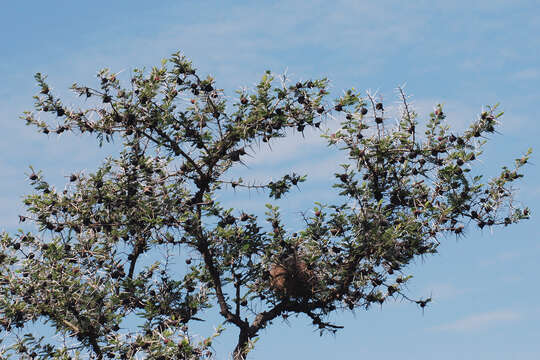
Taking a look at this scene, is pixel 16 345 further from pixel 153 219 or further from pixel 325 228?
pixel 325 228

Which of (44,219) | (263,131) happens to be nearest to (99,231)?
(44,219)

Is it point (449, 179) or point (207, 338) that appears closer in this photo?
point (207, 338)

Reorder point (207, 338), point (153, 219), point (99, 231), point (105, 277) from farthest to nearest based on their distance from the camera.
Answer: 1. point (99, 231)
2. point (105, 277)
3. point (153, 219)
4. point (207, 338)

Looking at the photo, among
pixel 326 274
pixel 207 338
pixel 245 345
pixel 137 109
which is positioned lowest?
pixel 207 338

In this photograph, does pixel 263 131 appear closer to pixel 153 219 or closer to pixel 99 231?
Answer: pixel 153 219

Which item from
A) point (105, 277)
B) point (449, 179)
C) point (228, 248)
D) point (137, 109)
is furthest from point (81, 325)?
point (449, 179)

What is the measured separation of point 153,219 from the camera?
1310cm

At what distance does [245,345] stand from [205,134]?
439 cm

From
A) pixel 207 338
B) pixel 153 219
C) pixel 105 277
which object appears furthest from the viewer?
pixel 105 277

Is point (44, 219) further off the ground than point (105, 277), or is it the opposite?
point (44, 219)

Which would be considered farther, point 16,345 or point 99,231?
point 99,231

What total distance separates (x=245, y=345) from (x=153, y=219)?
3.19 m

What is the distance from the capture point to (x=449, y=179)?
13633 millimetres

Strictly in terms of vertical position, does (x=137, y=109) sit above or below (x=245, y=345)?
above
